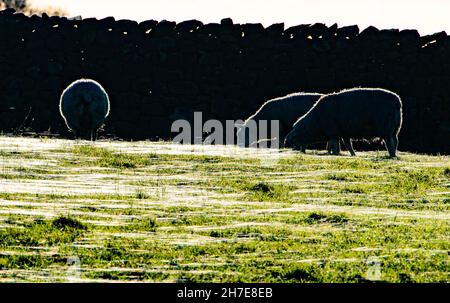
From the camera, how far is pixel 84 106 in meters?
18.8

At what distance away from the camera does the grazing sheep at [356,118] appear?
16266 millimetres

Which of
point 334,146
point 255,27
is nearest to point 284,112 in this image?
point 334,146

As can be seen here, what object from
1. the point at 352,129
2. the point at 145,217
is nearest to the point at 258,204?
the point at 145,217

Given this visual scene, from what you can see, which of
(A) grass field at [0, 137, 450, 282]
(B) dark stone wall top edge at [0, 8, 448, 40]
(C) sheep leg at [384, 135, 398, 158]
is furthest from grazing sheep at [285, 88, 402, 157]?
A: (B) dark stone wall top edge at [0, 8, 448, 40]

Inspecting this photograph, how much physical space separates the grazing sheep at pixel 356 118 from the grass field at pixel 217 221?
3559 millimetres

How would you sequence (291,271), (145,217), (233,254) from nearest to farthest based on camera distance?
(291,271), (233,254), (145,217)

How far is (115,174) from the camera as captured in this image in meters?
11.1

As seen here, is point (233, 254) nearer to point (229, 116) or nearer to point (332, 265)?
point (332, 265)

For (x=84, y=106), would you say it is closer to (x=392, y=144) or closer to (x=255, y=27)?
(x=392, y=144)

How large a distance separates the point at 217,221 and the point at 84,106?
1155 cm

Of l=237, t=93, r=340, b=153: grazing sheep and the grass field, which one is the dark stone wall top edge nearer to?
l=237, t=93, r=340, b=153: grazing sheep

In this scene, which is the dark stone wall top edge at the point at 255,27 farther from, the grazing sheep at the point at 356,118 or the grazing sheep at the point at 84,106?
the grazing sheep at the point at 356,118

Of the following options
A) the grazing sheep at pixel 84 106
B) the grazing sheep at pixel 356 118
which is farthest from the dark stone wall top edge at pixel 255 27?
the grazing sheep at pixel 356 118

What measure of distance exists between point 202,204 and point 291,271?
290cm
